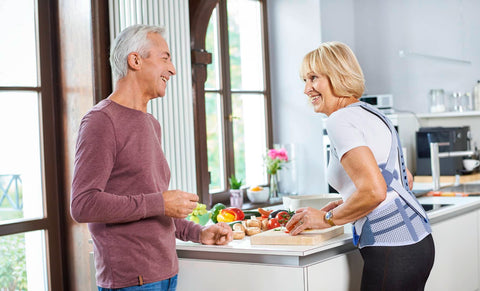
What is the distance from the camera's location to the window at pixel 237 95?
5047 millimetres

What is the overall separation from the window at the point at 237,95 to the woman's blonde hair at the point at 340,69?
9.22 ft

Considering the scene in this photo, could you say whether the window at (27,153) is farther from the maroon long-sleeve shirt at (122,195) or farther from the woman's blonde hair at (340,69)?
the woman's blonde hair at (340,69)

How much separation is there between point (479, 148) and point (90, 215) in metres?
4.81

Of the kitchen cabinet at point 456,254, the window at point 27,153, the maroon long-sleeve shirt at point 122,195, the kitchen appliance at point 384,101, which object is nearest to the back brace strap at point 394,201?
the maroon long-sleeve shirt at point 122,195

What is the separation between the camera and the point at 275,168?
5.12 m

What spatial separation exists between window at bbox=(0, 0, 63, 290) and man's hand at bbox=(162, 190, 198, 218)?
6.40 feet

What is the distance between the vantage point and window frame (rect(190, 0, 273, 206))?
4043 mm

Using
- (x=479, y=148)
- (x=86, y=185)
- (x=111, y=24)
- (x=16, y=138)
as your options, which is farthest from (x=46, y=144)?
(x=479, y=148)

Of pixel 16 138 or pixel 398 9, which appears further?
pixel 398 9

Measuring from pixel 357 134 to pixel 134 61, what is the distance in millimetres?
625

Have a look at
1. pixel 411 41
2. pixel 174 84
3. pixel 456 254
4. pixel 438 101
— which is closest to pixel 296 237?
pixel 456 254

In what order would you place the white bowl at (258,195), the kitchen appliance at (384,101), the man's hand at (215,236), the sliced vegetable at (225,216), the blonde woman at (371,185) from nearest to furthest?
the blonde woman at (371,185)
the man's hand at (215,236)
the sliced vegetable at (225,216)
the white bowl at (258,195)
the kitchen appliance at (384,101)

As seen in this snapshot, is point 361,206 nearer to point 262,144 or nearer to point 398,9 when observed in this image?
point 262,144

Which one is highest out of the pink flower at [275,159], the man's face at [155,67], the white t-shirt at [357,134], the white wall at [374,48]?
the white wall at [374,48]
